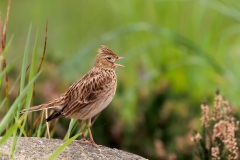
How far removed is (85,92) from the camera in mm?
6270

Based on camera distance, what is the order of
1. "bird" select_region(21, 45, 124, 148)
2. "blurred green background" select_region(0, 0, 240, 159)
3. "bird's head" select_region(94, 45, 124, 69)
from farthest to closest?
"blurred green background" select_region(0, 0, 240, 159) < "bird's head" select_region(94, 45, 124, 69) < "bird" select_region(21, 45, 124, 148)

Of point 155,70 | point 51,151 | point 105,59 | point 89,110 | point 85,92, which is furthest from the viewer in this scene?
point 155,70

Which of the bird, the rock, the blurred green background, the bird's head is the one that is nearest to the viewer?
the rock

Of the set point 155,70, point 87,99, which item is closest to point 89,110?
point 87,99

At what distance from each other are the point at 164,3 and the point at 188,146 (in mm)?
2966

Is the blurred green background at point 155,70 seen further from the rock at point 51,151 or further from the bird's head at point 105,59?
the rock at point 51,151

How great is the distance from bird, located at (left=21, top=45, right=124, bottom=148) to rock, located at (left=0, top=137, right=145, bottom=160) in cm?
21

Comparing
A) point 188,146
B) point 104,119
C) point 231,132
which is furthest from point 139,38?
point 231,132

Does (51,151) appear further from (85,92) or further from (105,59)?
(105,59)

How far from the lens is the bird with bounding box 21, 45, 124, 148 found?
6031 millimetres

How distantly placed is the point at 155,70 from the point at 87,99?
390 centimetres

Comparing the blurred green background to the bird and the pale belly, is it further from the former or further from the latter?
the pale belly

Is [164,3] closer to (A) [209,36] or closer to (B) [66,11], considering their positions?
(A) [209,36]

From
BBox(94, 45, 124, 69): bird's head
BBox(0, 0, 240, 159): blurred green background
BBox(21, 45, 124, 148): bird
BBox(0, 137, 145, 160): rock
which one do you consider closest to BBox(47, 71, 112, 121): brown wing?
BBox(21, 45, 124, 148): bird
